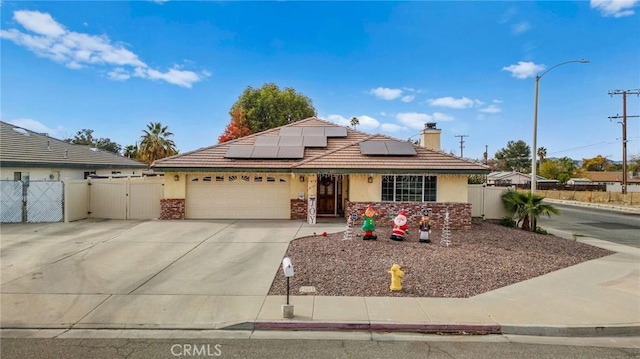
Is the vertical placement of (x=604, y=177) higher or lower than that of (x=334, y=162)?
higher

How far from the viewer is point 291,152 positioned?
54.3 ft

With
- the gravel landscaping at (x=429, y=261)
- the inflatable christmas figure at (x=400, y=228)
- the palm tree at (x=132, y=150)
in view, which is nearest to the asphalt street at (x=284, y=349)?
the gravel landscaping at (x=429, y=261)

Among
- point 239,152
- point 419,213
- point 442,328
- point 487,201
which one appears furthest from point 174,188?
point 487,201

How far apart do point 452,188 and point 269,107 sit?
2640cm

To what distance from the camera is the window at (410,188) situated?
14648 millimetres

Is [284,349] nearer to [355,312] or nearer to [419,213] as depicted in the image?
[355,312]

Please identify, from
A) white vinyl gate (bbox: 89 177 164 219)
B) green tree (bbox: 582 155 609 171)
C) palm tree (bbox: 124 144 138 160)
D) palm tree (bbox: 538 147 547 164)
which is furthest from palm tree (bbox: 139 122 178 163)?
green tree (bbox: 582 155 609 171)

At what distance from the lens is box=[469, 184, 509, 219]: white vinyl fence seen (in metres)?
16.8

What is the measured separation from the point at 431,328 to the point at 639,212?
31.8 metres

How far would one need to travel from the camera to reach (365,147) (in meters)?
15.9

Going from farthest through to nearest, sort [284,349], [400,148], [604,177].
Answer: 1. [604,177]
2. [400,148]
3. [284,349]

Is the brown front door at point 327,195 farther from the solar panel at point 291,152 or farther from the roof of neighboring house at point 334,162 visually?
the solar panel at point 291,152

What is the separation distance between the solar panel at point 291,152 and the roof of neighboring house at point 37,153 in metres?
13.3

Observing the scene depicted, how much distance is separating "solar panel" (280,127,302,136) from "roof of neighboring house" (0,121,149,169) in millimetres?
13207
